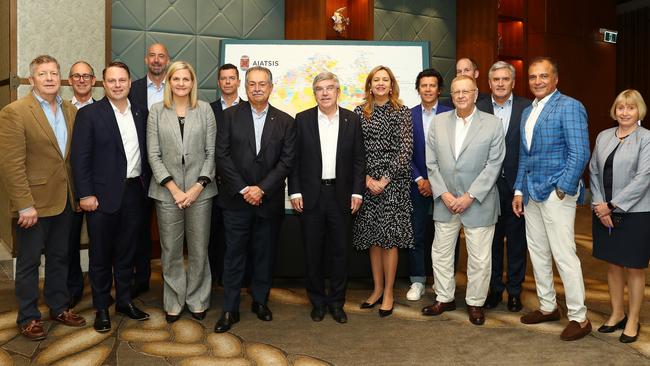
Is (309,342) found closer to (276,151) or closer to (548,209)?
(276,151)

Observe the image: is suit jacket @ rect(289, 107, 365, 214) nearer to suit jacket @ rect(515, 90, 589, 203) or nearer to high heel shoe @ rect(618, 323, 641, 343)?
suit jacket @ rect(515, 90, 589, 203)

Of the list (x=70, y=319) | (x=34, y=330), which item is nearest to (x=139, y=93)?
(x=70, y=319)

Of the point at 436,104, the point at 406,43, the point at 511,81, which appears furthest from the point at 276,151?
the point at 406,43

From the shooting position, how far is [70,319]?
344cm

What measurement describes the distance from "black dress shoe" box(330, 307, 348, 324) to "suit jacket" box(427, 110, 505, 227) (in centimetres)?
87

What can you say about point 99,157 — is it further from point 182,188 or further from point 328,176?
point 328,176

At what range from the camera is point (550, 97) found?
3.38 metres

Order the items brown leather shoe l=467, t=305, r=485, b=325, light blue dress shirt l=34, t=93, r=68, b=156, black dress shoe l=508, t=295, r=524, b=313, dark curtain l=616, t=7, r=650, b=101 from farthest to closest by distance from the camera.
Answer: dark curtain l=616, t=7, r=650, b=101, black dress shoe l=508, t=295, r=524, b=313, brown leather shoe l=467, t=305, r=485, b=325, light blue dress shirt l=34, t=93, r=68, b=156

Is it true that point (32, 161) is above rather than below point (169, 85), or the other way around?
below

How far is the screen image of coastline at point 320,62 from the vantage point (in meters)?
4.77

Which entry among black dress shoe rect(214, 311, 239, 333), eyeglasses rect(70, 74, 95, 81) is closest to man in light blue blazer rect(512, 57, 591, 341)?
black dress shoe rect(214, 311, 239, 333)

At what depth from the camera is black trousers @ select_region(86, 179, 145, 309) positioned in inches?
132

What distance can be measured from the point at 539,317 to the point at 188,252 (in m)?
2.15

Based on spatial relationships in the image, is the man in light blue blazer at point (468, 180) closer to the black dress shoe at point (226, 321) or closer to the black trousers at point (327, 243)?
the black trousers at point (327, 243)
